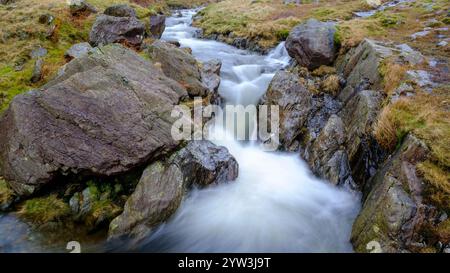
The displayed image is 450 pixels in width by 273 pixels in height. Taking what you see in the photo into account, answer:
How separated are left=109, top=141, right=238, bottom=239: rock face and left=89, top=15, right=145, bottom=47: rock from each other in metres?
7.49

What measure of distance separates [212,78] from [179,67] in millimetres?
1986

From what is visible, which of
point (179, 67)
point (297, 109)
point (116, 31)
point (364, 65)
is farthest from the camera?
point (116, 31)

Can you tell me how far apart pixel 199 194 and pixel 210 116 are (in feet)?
12.4

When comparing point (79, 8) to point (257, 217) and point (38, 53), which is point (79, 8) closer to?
point (38, 53)

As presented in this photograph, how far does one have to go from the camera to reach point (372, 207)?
686 cm

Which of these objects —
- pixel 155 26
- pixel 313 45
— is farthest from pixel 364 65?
pixel 155 26

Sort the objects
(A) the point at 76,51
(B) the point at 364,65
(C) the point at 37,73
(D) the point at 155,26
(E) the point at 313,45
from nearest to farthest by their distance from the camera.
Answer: (C) the point at 37,73 < (A) the point at 76,51 < (B) the point at 364,65 < (E) the point at 313,45 < (D) the point at 155,26

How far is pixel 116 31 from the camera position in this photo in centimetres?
1359

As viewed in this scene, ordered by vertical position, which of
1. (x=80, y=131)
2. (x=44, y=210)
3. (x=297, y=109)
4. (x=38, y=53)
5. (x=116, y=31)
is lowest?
(x=44, y=210)

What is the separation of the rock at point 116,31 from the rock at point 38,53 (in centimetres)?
201

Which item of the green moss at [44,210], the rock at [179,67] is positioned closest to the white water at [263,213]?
the green moss at [44,210]

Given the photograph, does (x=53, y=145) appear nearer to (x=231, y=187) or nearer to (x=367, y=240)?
(x=231, y=187)

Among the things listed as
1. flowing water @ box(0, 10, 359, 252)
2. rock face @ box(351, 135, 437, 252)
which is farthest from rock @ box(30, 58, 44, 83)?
rock face @ box(351, 135, 437, 252)
